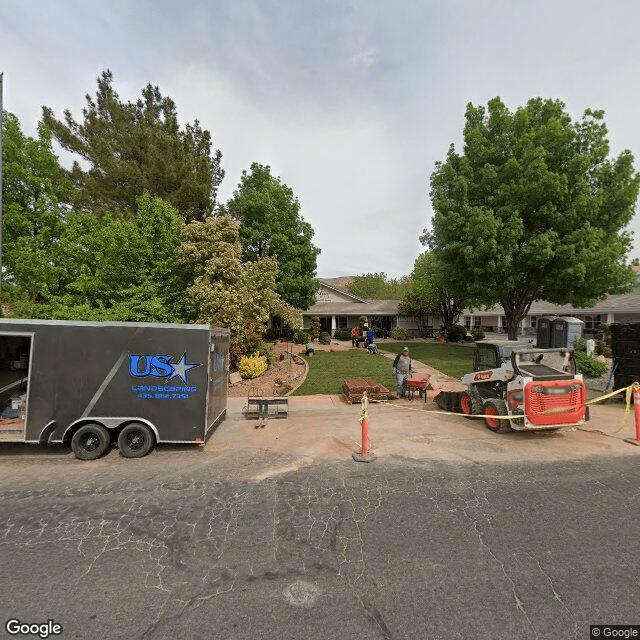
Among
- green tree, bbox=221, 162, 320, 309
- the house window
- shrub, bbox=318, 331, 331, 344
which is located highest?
green tree, bbox=221, 162, 320, 309

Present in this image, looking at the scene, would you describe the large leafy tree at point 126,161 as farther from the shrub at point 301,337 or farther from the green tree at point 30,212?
the shrub at point 301,337

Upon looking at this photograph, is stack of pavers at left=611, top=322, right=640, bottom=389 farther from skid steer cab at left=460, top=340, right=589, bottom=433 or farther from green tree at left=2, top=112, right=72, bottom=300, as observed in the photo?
green tree at left=2, top=112, right=72, bottom=300

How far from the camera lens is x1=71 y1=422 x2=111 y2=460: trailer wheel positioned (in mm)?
6996

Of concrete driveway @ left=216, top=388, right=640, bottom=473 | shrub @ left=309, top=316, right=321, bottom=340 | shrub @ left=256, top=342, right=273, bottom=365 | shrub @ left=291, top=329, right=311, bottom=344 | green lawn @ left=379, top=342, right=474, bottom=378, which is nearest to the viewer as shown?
concrete driveway @ left=216, top=388, right=640, bottom=473

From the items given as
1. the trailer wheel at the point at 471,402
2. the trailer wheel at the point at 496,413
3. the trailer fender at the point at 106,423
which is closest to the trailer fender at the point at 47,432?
the trailer fender at the point at 106,423

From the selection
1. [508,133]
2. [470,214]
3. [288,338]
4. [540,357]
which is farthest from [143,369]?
[508,133]

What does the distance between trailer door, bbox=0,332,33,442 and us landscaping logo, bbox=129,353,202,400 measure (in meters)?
2.22

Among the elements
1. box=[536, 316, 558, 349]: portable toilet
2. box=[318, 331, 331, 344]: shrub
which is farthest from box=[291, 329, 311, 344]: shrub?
box=[536, 316, 558, 349]: portable toilet

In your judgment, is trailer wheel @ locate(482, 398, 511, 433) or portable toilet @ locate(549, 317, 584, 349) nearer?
trailer wheel @ locate(482, 398, 511, 433)

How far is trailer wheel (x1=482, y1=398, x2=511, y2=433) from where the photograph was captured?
840cm

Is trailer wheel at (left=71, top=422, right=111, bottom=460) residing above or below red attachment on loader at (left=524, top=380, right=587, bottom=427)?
below

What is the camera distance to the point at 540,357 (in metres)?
8.48

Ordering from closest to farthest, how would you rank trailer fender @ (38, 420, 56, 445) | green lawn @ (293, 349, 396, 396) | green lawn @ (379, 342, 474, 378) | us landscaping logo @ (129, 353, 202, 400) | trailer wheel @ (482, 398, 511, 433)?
trailer fender @ (38, 420, 56, 445), us landscaping logo @ (129, 353, 202, 400), trailer wheel @ (482, 398, 511, 433), green lawn @ (293, 349, 396, 396), green lawn @ (379, 342, 474, 378)

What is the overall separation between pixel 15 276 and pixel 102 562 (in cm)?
2038
